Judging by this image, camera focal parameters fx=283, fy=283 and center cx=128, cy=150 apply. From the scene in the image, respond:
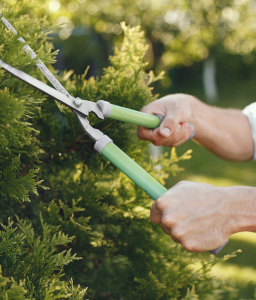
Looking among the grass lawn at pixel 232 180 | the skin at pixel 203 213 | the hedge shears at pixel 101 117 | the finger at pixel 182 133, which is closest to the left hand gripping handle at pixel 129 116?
the hedge shears at pixel 101 117

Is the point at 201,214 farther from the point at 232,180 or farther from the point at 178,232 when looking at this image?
the point at 232,180

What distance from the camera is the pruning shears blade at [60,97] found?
799 millimetres

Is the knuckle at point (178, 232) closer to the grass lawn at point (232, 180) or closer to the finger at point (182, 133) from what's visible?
the finger at point (182, 133)

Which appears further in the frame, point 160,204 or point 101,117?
point 101,117

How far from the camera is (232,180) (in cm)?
470

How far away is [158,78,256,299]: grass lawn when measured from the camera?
2.52 m

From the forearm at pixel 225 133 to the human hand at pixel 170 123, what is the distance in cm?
27

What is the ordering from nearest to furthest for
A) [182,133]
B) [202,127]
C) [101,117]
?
[101,117] < [182,133] < [202,127]

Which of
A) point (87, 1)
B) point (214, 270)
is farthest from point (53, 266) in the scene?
point (87, 1)

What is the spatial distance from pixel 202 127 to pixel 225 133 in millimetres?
194

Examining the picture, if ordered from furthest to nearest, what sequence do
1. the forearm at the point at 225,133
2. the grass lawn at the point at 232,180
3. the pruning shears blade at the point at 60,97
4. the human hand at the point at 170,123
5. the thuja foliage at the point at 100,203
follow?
the grass lawn at the point at 232,180 → the forearm at the point at 225,133 → the human hand at the point at 170,123 → the thuja foliage at the point at 100,203 → the pruning shears blade at the point at 60,97

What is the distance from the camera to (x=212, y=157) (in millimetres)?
5680

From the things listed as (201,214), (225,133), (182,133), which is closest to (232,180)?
(225,133)

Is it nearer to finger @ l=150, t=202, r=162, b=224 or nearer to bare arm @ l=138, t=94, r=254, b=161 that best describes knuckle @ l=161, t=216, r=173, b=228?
finger @ l=150, t=202, r=162, b=224
